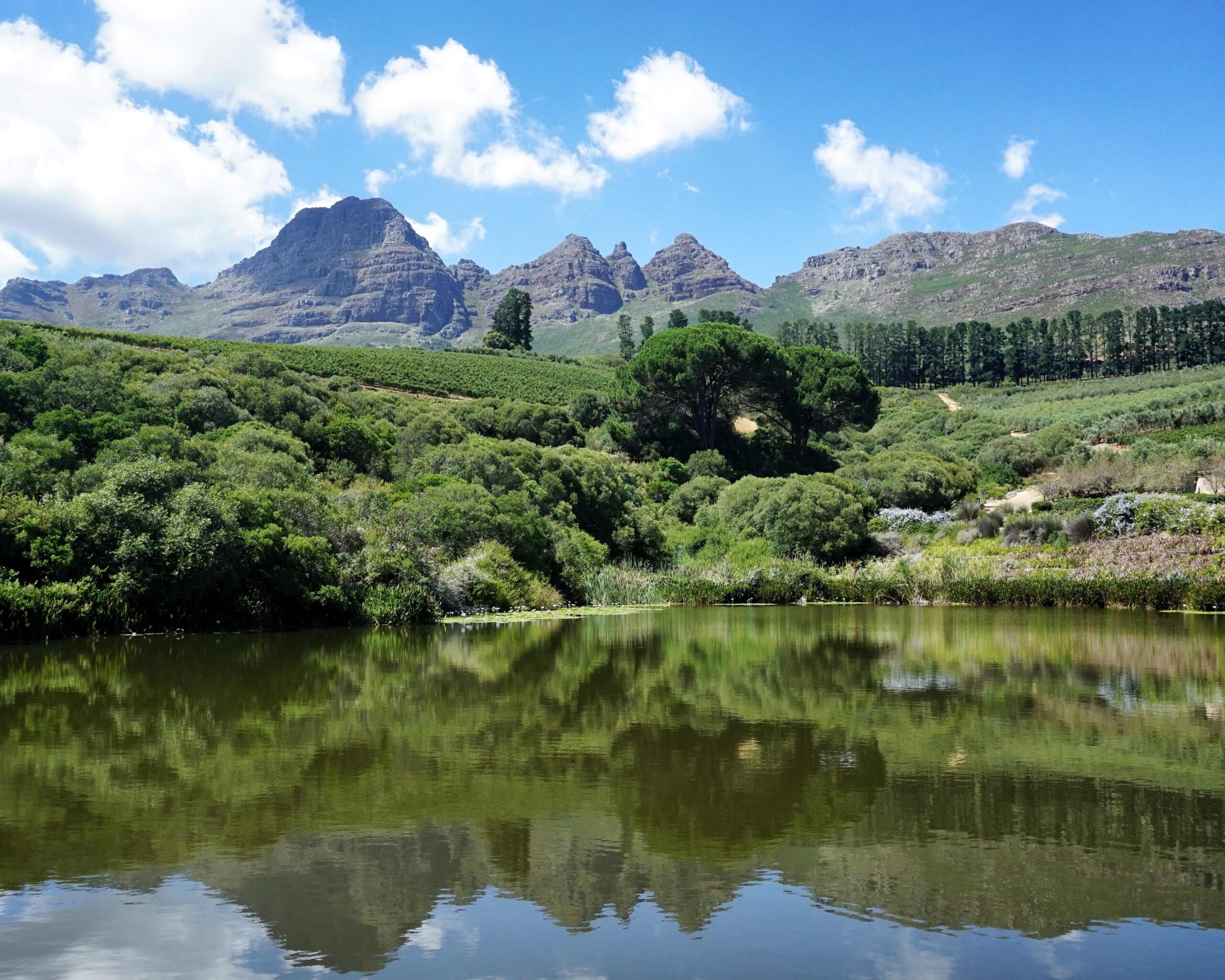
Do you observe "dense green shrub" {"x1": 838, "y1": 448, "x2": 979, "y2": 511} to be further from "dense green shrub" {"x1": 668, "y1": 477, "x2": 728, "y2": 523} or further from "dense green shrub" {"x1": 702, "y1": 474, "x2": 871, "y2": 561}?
"dense green shrub" {"x1": 668, "y1": 477, "x2": 728, "y2": 523}

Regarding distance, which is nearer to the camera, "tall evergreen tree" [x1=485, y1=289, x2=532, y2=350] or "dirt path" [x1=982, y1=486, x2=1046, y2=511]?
"dirt path" [x1=982, y1=486, x2=1046, y2=511]

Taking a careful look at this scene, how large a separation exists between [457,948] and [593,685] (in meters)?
9.16

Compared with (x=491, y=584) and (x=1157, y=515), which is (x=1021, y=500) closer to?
(x=1157, y=515)

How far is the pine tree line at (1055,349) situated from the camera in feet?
391

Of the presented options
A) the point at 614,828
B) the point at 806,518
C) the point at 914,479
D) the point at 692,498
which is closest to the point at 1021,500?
the point at 914,479

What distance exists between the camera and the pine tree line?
391 feet

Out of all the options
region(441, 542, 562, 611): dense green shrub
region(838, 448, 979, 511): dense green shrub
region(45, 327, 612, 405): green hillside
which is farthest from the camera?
region(45, 327, 612, 405): green hillside

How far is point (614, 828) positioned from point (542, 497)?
1188 inches

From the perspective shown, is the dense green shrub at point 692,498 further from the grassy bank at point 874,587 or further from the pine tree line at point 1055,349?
the pine tree line at point 1055,349

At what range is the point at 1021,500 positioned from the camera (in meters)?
43.6

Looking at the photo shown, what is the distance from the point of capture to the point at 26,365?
37.8 m

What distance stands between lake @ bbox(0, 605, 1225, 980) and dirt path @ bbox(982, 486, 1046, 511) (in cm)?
2818

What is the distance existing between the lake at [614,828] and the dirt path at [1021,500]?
28180 mm

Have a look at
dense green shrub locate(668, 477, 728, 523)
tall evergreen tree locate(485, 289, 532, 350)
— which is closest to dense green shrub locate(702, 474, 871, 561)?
dense green shrub locate(668, 477, 728, 523)
